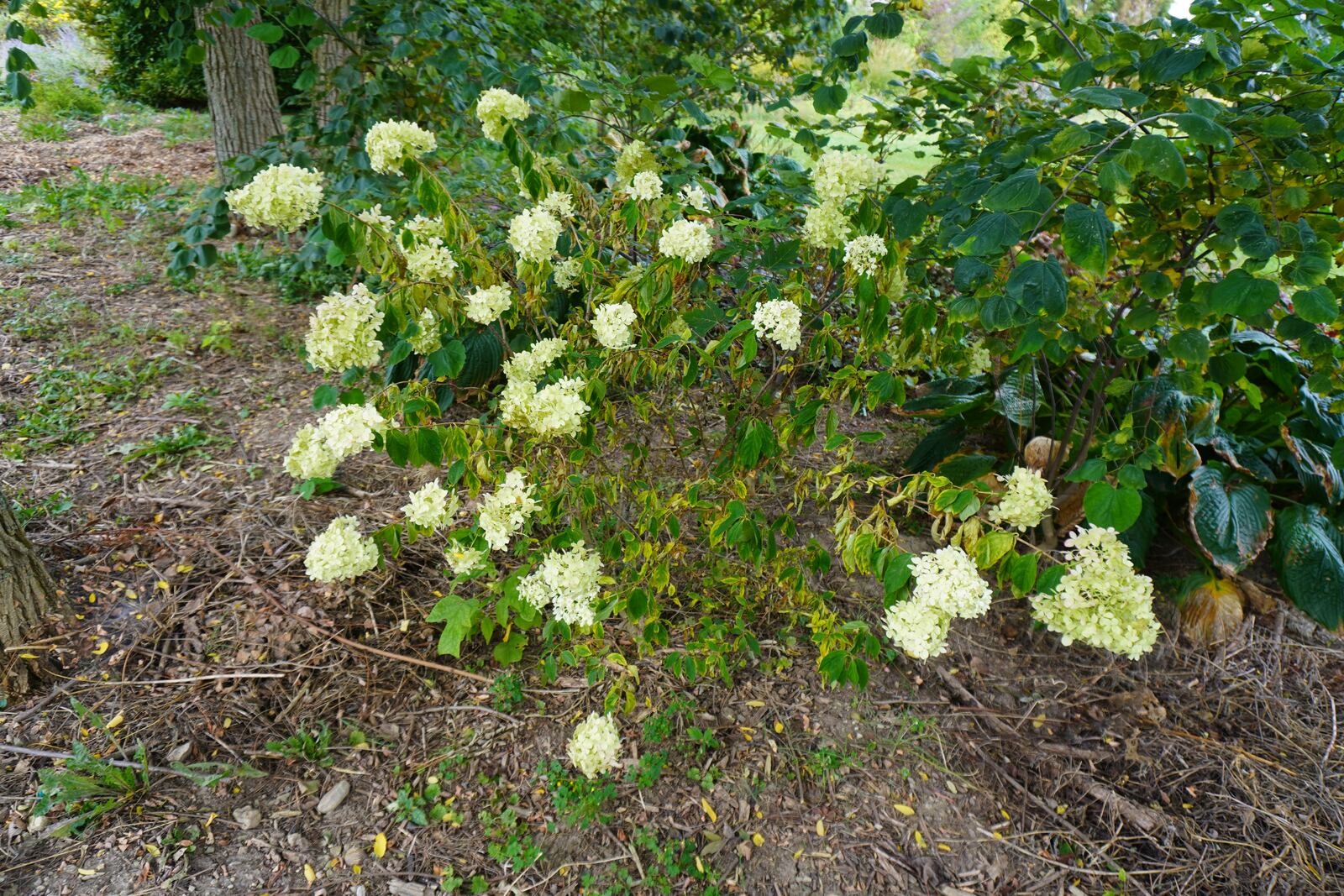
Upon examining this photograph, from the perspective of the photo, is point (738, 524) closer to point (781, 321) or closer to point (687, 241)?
point (781, 321)

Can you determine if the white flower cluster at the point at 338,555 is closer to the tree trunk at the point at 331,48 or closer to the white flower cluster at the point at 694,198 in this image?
the white flower cluster at the point at 694,198

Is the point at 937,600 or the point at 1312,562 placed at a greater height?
the point at 937,600

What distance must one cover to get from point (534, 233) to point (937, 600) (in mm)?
954

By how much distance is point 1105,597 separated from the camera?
1.19m

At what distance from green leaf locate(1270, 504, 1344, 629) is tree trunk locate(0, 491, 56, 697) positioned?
3.01 m

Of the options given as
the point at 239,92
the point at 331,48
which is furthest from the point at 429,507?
the point at 239,92

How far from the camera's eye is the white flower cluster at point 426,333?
141 centimetres

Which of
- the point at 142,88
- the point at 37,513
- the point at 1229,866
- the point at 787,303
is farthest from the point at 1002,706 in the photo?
the point at 142,88

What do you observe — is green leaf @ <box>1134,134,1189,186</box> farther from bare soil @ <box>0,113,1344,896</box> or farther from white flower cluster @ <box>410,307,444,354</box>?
bare soil @ <box>0,113,1344,896</box>

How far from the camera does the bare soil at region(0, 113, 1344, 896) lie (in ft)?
4.74

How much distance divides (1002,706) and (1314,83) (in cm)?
145

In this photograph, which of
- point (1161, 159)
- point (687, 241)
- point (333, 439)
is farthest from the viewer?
point (687, 241)

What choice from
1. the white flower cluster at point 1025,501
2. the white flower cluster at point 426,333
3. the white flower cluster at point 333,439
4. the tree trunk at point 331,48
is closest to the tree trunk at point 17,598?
the white flower cluster at point 333,439

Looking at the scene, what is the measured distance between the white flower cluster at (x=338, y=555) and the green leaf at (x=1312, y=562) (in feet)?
7.44
